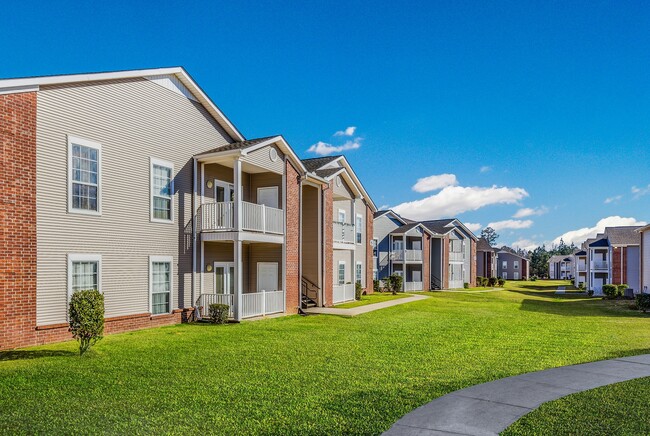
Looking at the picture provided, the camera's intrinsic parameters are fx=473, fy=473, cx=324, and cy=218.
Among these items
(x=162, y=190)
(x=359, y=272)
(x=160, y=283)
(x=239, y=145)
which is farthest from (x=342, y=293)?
(x=162, y=190)

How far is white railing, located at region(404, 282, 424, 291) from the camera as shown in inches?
1636

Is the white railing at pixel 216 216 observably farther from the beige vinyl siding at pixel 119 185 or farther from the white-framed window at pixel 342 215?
the white-framed window at pixel 342 215

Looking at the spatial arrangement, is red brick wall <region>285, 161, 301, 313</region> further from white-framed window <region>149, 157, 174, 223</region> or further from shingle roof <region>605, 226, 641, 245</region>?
shingle roof <region>605, 226, 641, 245</region>

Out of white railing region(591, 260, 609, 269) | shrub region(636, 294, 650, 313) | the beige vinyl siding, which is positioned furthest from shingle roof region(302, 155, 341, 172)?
white railing region(591, 260, 609, 269)

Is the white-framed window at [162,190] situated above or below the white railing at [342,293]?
above

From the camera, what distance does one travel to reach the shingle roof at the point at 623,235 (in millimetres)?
39688

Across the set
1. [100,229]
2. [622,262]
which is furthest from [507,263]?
[100,229]

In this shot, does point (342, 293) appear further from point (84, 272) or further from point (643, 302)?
point (643, 302)

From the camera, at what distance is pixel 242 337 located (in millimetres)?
13562

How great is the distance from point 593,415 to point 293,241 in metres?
15.2

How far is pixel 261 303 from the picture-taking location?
1827cm

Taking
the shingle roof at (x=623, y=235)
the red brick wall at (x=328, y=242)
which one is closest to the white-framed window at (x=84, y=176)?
the red brick wall at (x=328, y=242)

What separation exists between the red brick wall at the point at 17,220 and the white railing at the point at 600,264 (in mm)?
50994

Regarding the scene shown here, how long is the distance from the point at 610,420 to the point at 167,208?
46.3 feet
